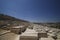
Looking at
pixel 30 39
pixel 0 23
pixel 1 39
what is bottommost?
pixel 1 39

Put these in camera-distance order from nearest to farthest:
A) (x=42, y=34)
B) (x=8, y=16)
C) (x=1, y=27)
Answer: (x=42, y=34), (x=1, y=27), (x=8, y=16)

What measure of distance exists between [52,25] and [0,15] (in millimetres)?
9994

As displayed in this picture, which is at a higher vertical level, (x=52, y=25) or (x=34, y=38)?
(x=52, y=25)

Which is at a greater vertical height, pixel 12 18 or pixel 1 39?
pixel 12 18

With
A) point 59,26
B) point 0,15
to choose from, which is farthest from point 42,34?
point 59,26

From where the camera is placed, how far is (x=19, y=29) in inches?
256

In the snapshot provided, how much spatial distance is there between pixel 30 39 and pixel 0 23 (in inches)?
192

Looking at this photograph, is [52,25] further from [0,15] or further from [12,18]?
[0,15]

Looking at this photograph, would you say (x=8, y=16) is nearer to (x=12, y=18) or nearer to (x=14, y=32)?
(x=12, y=18)

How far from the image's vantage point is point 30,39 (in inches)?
100

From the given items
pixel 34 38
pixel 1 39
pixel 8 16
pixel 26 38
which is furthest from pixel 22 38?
pixel 8 16

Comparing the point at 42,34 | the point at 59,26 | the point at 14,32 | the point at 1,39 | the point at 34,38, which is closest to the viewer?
the point at 34,38

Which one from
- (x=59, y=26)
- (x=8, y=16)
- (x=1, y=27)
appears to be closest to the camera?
(x=1, y=27)

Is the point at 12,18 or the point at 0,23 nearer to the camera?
the point at 0,23
